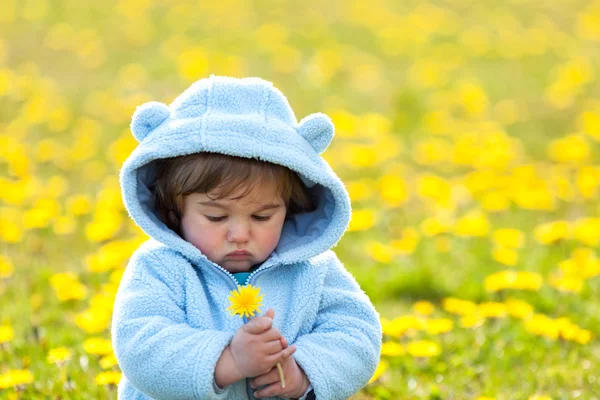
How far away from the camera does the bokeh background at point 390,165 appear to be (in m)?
3.16

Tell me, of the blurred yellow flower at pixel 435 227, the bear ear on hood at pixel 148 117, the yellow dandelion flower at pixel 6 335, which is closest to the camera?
the bear ear on hood at pixel 148 117

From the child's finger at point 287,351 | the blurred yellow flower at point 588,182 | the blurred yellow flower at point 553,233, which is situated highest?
the child's finger at point 287,351

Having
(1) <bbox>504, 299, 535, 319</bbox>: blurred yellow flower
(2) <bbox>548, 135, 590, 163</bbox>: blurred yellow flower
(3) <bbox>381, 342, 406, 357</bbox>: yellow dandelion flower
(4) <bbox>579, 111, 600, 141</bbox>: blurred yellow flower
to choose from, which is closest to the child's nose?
(3) <bbox>381, 342, 406, 357</bbox>: yellow dandelion flower

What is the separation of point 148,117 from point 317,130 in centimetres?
42

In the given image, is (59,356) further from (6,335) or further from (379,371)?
(379,371)

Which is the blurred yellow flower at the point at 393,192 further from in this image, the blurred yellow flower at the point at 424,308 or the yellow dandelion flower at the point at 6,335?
the yellow dandelion flower at the point at 6,335

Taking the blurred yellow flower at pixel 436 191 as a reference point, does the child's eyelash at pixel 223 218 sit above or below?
above

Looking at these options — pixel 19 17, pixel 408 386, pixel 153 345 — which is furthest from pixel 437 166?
pixel 19 17

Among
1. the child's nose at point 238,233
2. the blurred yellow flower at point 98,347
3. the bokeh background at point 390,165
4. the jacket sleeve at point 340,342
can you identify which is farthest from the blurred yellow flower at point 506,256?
the child's nose at point 238,233

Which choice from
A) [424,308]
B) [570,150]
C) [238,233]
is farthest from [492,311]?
[570,150]

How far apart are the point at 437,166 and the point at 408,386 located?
2.81 m

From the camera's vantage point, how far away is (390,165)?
5.51 m

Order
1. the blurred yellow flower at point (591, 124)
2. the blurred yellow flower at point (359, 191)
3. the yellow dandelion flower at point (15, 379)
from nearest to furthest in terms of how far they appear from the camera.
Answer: the yellow dandelion flower at point (15, 379), the blurred yellow flower at point (359, 191), the blurred yellow flower at point (591, 124)

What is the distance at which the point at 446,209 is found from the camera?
4.69 metres
